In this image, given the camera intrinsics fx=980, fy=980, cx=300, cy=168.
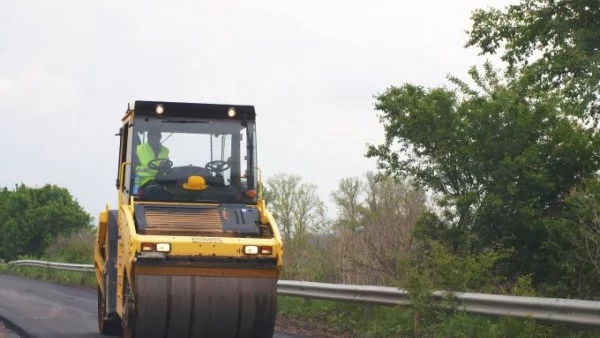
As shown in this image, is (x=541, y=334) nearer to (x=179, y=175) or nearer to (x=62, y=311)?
(x=179, y=175)

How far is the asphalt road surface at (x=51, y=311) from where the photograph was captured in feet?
45.4

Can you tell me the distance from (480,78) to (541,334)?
11.9 meters

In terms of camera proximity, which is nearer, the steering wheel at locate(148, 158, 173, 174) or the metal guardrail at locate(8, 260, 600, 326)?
the metal guardrail at locate(8, 260, 600, 326)

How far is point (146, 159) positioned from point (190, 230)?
3.80 ft

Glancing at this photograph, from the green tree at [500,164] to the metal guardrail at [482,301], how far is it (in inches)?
176

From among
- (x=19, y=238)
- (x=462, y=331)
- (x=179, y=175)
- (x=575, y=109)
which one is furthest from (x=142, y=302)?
(x=19, y=238)

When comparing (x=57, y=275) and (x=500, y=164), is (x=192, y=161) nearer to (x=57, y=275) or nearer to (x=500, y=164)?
(x=500, y=164)

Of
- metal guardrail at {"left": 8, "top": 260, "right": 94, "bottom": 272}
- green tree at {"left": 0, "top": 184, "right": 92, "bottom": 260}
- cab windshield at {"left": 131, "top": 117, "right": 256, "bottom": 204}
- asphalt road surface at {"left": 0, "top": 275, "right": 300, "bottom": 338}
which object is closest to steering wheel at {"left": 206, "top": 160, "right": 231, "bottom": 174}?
cab windshield at {"left": 131, "top": 117, "right": 256, "bottom": 204}

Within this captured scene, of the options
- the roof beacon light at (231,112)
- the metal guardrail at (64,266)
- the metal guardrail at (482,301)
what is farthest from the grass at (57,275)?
the roof beacon light at (231,112)

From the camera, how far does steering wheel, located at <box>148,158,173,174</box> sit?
452 inches

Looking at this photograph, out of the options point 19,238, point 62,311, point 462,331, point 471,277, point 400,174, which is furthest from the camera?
point 19,238

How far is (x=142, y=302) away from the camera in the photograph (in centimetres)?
1023

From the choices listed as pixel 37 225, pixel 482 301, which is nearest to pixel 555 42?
pixel 482 301

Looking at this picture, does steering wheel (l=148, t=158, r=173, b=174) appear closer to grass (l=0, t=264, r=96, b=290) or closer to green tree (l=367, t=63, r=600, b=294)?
green tree (l=367, t=63, r=600, b=294)
